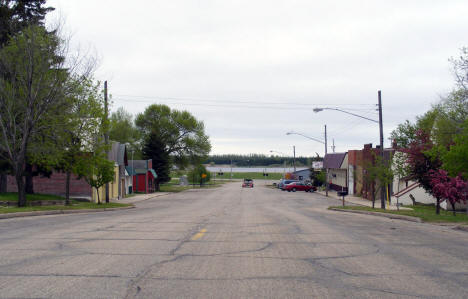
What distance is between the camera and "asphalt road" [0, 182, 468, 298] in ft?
22.0

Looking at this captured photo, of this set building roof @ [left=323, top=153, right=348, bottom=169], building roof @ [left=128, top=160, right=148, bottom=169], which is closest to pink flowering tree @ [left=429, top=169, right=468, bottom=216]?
building roof @ [left=323, top=153, right=348, bottom=169]

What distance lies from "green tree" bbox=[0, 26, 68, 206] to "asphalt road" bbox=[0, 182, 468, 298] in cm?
1115

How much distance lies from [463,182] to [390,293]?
19.5 metres

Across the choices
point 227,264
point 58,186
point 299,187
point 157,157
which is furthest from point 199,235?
point 157,157

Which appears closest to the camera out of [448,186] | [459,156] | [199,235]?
[199,235]

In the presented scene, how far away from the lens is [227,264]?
874 cm

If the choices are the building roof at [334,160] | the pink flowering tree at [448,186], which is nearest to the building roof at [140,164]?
the building roof at [334,160]

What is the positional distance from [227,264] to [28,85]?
61.8 ft

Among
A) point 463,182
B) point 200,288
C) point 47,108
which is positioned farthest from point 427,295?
point 47,108

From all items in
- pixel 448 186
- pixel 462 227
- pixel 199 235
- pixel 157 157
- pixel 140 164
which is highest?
pixel 157 157

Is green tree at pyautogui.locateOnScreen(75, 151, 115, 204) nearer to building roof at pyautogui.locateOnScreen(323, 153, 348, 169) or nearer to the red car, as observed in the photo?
building roof at pyautogui.locateOnScreen(323, 153, 348, 169)

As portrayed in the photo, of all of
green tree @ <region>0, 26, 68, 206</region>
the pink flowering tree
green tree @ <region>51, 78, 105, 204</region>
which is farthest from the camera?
green tree @ <region>51, 78, 105, 204</region>

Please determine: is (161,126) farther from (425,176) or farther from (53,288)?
(53,288)

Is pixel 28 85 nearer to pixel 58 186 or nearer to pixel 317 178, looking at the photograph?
pixel 58 186
